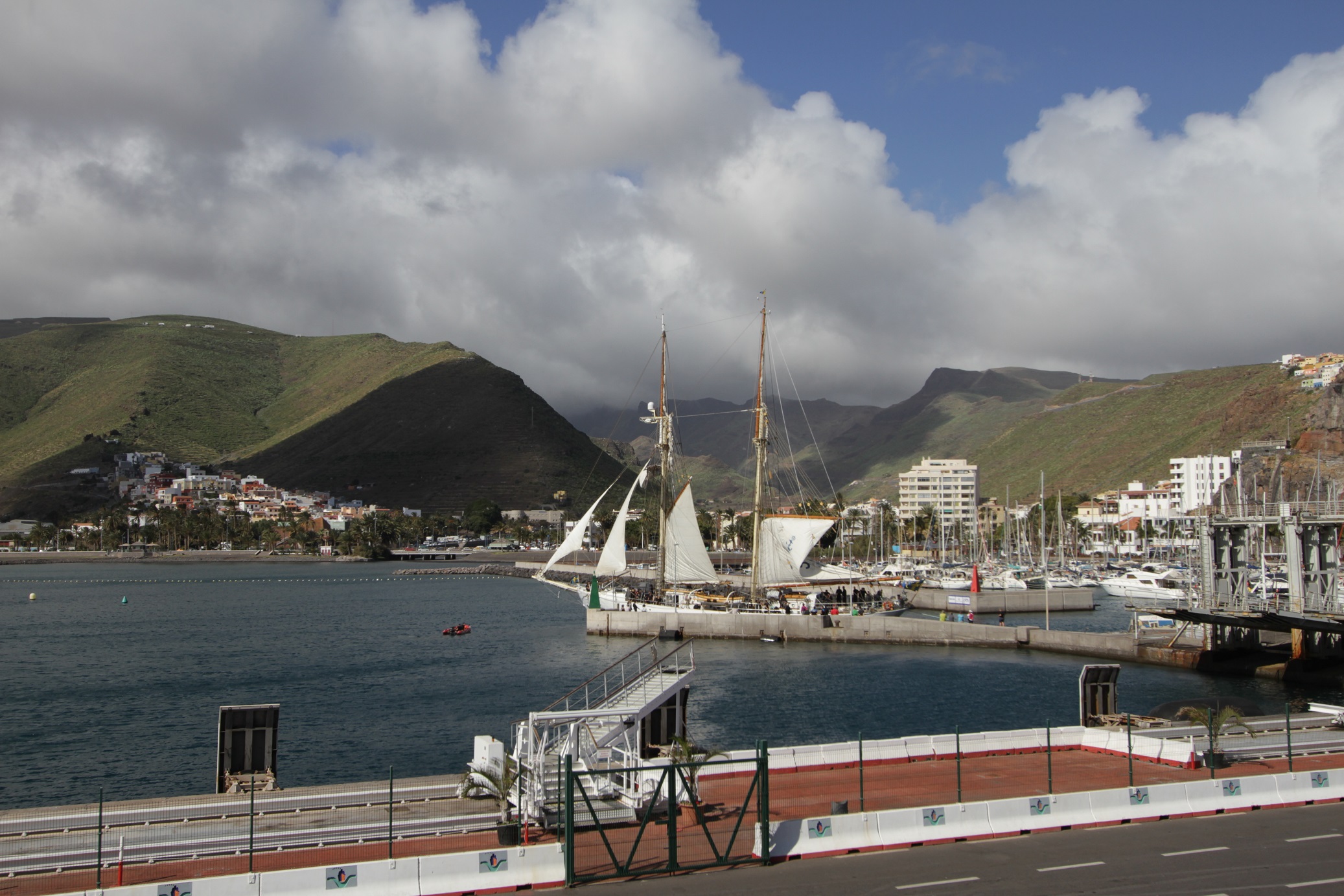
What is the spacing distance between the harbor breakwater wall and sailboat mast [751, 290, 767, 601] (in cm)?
676

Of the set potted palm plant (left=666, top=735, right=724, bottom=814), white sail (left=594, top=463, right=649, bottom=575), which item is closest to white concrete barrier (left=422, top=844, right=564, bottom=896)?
potted palm plant (left=666, top=735, right=724, bottom=814)

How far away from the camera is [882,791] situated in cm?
2422

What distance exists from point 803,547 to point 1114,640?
1228 inches

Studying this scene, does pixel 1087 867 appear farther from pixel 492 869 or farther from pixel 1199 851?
pixel 492 869

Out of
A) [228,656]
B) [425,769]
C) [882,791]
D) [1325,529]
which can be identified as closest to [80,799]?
[425,769]

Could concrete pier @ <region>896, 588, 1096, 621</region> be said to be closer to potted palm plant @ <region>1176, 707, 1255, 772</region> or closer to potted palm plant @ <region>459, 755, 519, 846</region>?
potted palm plant @ <region>1176, 707, 1255, 772</region>

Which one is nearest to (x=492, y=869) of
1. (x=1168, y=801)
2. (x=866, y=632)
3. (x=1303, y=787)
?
(x=1168, y=801)

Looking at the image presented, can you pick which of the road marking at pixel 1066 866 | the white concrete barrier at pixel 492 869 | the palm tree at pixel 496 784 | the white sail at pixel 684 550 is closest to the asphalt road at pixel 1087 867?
the road marking at pixel 1066 866

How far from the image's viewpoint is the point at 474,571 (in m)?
186

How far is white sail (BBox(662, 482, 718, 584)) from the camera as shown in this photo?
286 ft

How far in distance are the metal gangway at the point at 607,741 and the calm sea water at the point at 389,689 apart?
9229 mm

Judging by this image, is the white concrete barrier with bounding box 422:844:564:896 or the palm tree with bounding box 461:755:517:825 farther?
the palm tree with bounding box 461:755:517:825

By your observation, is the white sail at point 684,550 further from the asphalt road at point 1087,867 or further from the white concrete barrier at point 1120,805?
the asphalt road at point 1087,867

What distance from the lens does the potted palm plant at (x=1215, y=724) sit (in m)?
25.1
